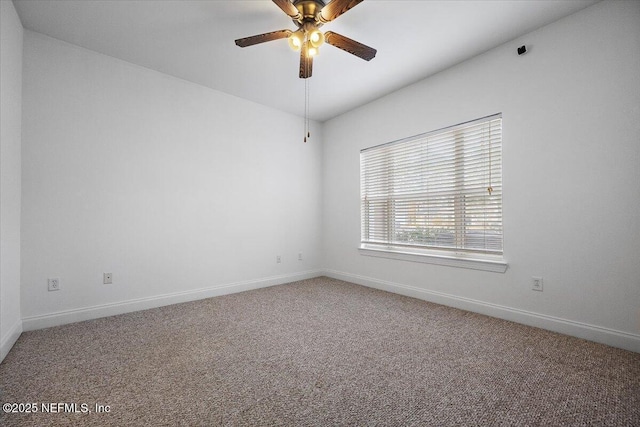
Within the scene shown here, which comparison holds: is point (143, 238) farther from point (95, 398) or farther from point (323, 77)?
point (323, 77)

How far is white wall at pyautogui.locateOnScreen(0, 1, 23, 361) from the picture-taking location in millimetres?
2064

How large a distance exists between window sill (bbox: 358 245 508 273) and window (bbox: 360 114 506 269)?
1.4 inches

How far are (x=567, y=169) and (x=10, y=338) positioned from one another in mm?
4632

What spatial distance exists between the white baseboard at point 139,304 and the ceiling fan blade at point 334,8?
318 cm

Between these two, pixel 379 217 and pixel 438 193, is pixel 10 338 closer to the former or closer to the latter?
pixel 379 217

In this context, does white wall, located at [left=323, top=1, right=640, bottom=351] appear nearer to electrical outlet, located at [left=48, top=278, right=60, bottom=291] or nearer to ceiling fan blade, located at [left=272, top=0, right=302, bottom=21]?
ceiling fan blade, located at [left=272, top=0, right=302, bottom=21]

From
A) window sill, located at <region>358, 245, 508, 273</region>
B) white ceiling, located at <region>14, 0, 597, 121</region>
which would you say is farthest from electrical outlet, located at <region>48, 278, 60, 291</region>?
window sill, located at <region>358, 245, 508, 273</region>

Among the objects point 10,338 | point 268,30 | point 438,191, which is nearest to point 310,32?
point 268,30

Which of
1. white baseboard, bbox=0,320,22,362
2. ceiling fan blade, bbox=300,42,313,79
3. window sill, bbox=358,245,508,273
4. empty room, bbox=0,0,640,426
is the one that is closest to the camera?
empty room, bbox=0,0,640,426

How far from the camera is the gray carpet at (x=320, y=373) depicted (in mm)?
1408

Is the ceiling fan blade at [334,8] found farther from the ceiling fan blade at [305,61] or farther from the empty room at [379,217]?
the ceiling fan blade at [305,61]

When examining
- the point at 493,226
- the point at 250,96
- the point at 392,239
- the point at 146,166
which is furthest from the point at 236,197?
the point at 493,226

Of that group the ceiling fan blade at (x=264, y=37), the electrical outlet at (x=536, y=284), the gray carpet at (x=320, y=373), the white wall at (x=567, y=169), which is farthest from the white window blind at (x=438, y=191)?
the ceiling fan blade at (x=264, y=37)

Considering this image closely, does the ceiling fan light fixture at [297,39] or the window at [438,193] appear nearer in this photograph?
the ceiling fan light fixture at [297,39]
